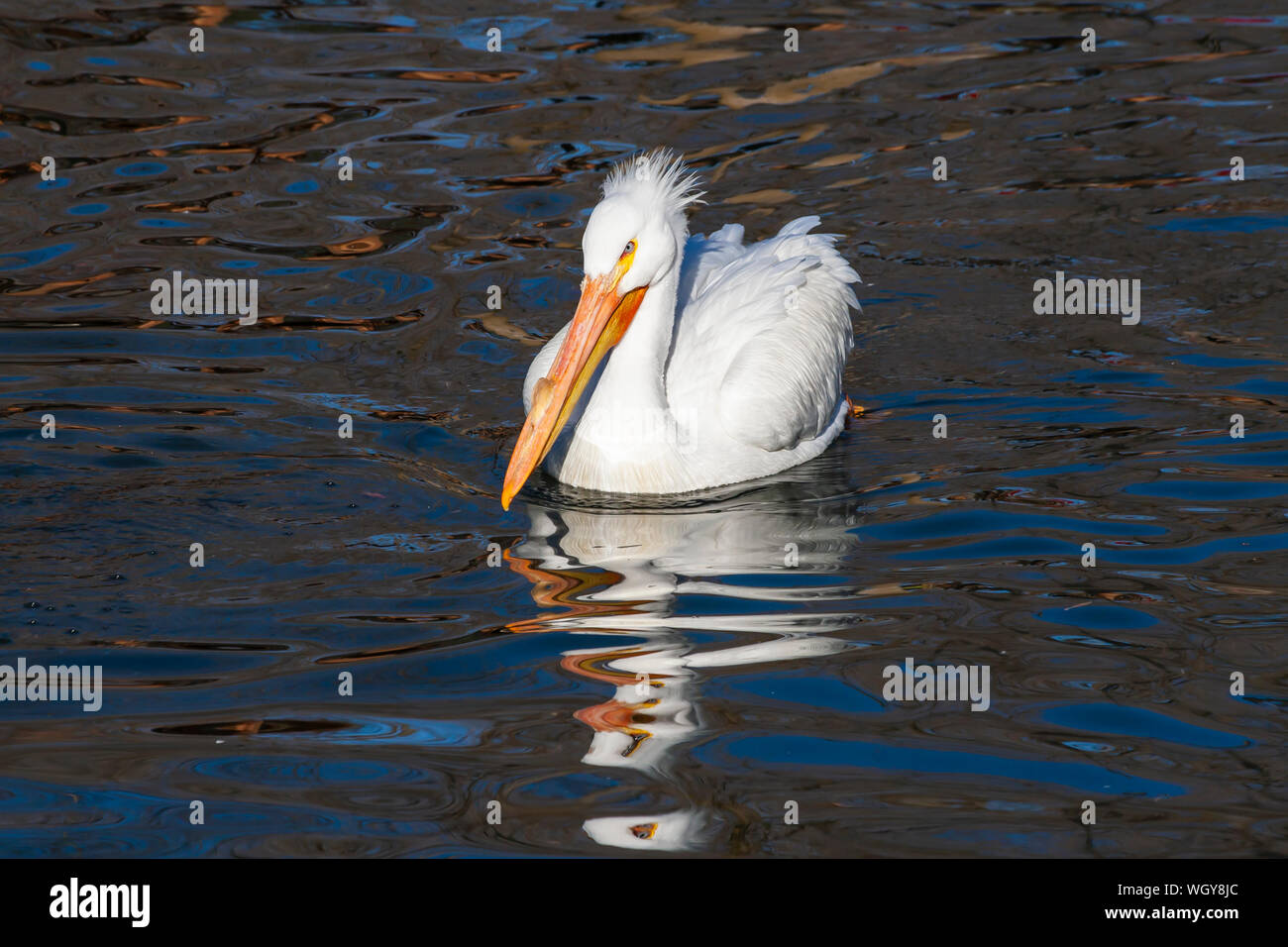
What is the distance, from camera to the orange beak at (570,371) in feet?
20.9

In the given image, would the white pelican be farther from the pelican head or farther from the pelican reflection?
the pelican reflection

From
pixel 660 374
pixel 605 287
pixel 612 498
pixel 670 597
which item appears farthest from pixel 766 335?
pixel 670 597

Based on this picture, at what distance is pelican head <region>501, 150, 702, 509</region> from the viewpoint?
640cm

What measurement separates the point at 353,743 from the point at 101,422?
9.59 feet

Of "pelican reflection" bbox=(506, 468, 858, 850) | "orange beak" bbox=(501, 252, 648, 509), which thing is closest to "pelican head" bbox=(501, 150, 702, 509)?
"orange beak" bbox=(501, 252, 648, 509)

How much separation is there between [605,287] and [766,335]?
903 mm

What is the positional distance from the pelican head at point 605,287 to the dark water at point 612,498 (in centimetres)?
37

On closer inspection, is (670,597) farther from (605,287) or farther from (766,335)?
(766,335)

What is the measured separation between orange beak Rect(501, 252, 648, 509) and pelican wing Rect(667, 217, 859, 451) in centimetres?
49

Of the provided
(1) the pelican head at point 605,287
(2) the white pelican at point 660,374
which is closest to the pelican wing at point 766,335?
(2) the white pelican at point 660,374

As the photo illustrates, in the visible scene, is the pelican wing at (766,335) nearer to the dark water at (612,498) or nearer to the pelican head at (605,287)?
the dark water at (612,498)

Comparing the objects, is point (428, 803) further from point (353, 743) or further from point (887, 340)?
point (887, 340)

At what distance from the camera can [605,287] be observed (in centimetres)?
650

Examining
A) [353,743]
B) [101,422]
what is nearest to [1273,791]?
[353,743]
